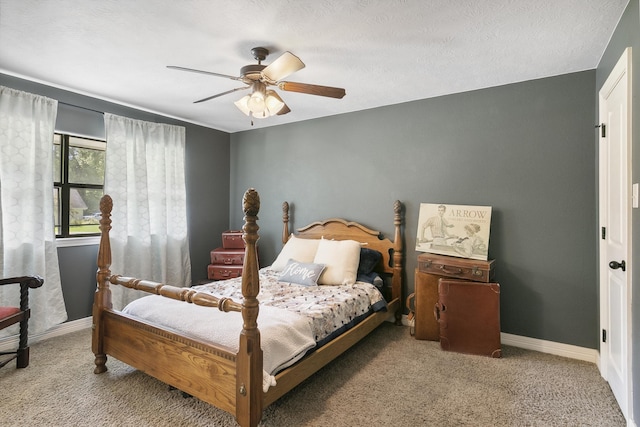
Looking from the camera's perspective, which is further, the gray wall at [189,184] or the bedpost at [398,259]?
the bedpost at [398,259]

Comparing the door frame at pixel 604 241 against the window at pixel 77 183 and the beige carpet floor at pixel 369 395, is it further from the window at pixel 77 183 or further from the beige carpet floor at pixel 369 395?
the window at pixel 77 183

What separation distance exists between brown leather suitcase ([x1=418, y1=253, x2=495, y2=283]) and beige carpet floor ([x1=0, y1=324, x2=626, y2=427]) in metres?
0.68

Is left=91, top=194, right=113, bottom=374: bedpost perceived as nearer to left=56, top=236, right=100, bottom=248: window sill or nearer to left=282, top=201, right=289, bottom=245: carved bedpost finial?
left=56, top=236, right=100, bottom=248: window sill

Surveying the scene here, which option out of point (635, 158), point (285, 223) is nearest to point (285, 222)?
point (285, 223)

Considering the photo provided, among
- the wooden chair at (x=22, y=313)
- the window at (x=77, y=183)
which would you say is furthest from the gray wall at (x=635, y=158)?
the window at (x=77, y=183)

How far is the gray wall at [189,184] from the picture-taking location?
333 centimetres

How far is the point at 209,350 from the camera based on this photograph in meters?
1.87

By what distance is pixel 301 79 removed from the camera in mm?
2949

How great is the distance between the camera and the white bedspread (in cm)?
190

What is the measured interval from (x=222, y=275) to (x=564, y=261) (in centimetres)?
357

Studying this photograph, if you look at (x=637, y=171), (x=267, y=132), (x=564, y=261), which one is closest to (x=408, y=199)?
(x=564, y=261)

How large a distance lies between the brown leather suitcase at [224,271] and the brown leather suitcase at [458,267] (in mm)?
2183

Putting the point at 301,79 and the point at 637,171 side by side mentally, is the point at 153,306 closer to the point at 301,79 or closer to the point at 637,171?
the point at 301,79

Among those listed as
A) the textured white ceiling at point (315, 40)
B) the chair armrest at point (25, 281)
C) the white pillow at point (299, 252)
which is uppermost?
the textured white ceiling at point (315, 40)
